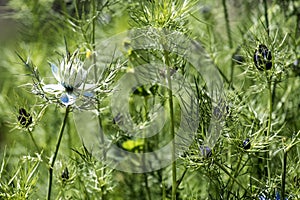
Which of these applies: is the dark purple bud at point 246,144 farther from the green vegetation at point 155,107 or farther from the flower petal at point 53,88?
the flower petal at point 53,88

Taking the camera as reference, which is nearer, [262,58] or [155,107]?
[262,58]

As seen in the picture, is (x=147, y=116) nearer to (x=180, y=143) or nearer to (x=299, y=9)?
(x=180, y=143)

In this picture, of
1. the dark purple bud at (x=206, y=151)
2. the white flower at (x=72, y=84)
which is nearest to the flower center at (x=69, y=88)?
the white flower at (x=72, y=84)

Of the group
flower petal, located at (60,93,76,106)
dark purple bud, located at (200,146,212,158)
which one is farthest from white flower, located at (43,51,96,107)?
dark purple bud, located at (200,146,212,158)

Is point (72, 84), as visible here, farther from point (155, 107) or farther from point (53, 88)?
point (155, 107)

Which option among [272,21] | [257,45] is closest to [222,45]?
[272,21]

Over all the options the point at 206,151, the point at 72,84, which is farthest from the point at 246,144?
the point at 72,84

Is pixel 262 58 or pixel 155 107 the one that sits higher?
pixel 262 58

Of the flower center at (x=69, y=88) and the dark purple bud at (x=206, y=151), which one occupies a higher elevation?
the flower center at (x=69, y=88)
